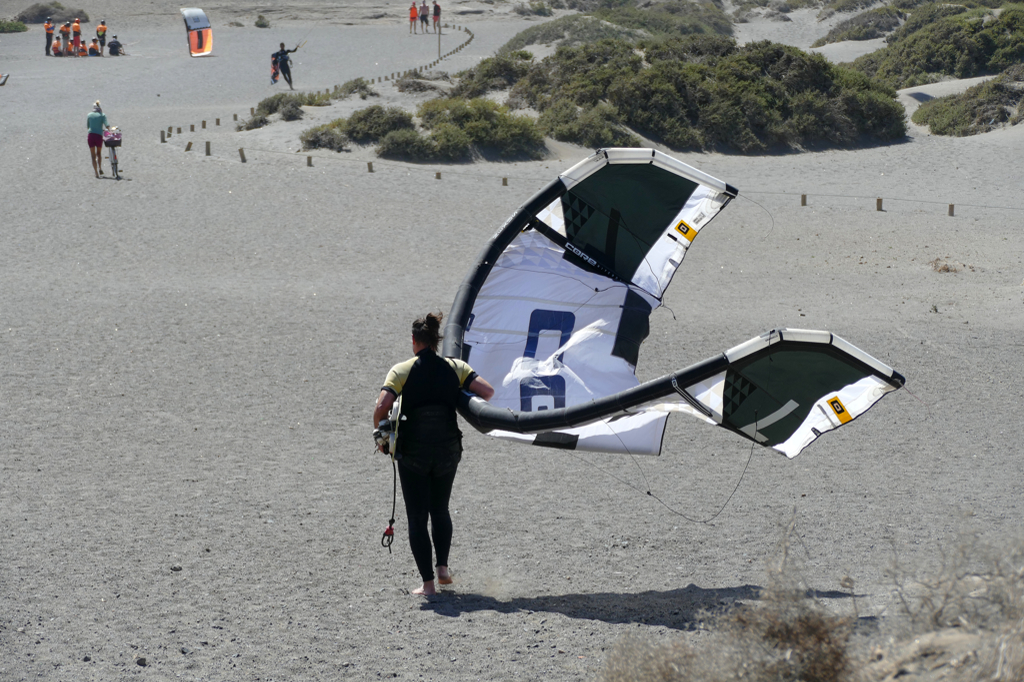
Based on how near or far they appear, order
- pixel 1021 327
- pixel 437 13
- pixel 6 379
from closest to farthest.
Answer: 1. pixel 6 379
2. pixel 1021 327
3. pixel 437 13

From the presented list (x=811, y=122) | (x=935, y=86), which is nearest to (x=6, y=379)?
(x=811, y=122)

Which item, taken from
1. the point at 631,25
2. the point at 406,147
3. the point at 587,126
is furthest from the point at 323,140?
the point at 631,25

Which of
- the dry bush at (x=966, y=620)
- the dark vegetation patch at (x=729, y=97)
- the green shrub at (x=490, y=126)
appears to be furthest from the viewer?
the dark vegetation patch at (x=729, y=97)

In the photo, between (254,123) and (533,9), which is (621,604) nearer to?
(254,123)

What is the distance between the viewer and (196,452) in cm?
830

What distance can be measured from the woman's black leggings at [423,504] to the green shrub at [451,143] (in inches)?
773

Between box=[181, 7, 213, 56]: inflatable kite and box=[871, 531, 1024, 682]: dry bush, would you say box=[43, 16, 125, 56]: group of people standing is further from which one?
box=[871, 531, 1024, 682]: dry bush

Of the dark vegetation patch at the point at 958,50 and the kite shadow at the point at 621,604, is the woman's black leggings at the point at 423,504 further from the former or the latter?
the dark vegetation patch at the point at 958,50

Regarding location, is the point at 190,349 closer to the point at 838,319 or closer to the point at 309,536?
the point at 309,536

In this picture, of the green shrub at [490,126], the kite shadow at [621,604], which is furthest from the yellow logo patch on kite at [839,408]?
the green shrub at [490,126]

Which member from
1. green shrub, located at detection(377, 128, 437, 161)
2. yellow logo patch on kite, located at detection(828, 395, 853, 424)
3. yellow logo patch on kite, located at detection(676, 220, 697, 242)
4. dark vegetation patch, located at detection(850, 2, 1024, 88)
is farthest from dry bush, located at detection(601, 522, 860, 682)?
dark vegetation patch, located at detection(850, 2, 1024, 88)

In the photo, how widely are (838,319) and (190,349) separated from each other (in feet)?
29.5

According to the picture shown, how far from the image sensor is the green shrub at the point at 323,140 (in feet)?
81.1

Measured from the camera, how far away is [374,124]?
995 inches
